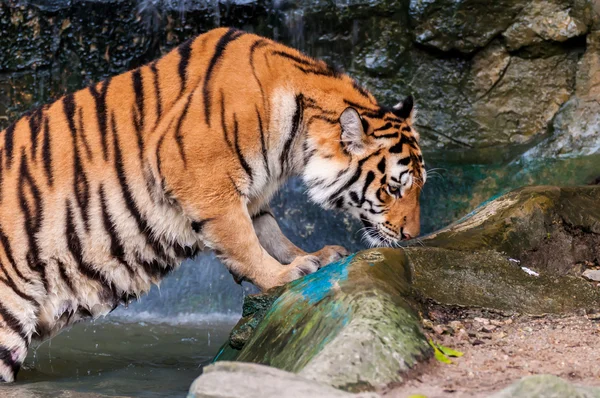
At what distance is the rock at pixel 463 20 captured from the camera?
790 cm

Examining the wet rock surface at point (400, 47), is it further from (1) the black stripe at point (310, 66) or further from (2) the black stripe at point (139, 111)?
(2) the black stripe at point (139, 111)

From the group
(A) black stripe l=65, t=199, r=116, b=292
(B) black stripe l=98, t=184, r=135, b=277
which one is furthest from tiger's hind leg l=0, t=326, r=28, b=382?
(B) black stripe l=98, t=184, r=135, b=277

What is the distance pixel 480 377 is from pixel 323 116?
1.82 m

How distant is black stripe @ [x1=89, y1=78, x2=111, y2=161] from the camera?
14.5 feet

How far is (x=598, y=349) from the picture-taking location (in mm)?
3377

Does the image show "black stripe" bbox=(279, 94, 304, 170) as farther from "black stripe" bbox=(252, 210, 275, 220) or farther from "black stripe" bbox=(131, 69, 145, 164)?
"black stripe" bbox=(131, 69, 145, 164)

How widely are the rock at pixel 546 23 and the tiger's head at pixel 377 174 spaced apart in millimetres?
3946

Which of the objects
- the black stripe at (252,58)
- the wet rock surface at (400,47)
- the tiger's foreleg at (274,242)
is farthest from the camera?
the wet rock surface at (400,47)

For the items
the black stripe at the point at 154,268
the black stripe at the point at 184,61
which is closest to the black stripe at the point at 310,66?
the black stripe at the point at 184,61

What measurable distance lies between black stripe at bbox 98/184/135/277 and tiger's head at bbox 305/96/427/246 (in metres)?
1.09

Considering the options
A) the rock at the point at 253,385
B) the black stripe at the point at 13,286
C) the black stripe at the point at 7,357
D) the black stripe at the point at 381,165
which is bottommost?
the black stripe at the point at 7,357

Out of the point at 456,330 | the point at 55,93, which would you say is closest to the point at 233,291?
the point at 55,93

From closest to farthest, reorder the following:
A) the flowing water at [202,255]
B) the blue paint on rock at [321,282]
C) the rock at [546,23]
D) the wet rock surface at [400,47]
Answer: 1. the blue paint on rock at [321,282]
2. the flowing water at [202,255]
3. the rock at [546,23]
4. the wet rock surface at [400,47]

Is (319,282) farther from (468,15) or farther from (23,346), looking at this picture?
(468,15)
